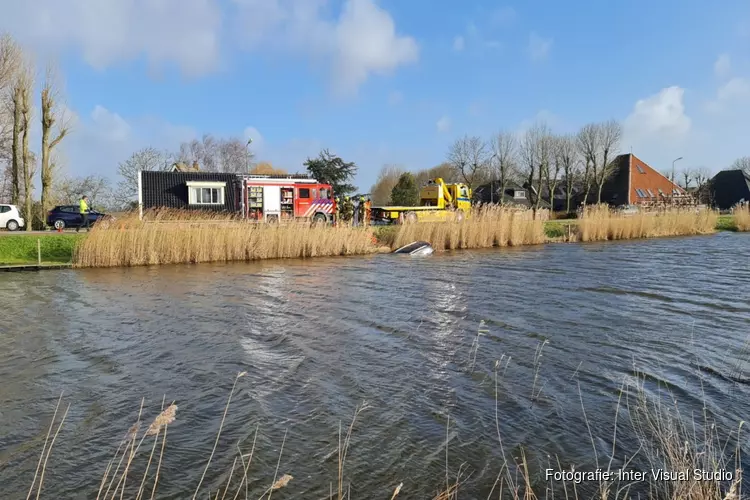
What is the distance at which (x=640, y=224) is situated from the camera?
28562 millimetres

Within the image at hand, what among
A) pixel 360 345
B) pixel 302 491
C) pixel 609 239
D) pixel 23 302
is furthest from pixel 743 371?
pixel 609 239

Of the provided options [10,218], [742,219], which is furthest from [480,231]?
[10,218]

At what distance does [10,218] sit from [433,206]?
72.0 feet

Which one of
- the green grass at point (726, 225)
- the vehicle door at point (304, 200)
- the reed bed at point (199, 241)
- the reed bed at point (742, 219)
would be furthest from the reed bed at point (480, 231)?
the green grass at point (726, 225)

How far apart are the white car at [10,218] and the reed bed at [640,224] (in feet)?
90.8

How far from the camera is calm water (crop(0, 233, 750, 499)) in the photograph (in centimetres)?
445

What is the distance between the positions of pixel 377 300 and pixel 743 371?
21.2 ft

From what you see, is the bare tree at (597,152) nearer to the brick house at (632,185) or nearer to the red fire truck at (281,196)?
the brick house at (632,185)

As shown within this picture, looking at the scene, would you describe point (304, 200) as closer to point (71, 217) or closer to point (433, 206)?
point (433, 206)

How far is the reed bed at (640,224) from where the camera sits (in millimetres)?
27578

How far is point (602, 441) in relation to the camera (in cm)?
464

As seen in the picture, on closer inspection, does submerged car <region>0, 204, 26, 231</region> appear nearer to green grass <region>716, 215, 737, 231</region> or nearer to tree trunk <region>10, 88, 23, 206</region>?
tree trunk <region>10, 88, 23, 206</region>

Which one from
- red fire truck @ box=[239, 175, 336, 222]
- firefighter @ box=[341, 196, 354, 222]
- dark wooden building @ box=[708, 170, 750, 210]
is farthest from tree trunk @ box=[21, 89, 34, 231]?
dark wooden building @ box=[708, 170, 750, 210]

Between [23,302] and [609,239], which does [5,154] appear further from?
[609,239]
